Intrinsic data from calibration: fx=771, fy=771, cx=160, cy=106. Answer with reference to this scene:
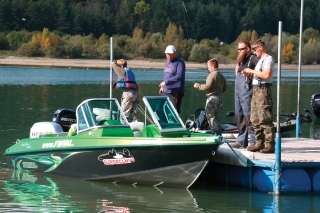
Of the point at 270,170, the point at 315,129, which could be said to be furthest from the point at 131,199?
the point at 315,129

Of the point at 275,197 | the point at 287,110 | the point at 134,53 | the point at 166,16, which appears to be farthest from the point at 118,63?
the point at 166,16

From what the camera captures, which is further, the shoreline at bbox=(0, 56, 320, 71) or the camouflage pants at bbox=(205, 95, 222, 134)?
the shoreline at bbox=(0, 56, 320, 71)

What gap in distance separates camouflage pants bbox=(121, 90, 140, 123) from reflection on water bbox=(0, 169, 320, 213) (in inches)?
93.9

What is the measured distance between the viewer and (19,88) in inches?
1537

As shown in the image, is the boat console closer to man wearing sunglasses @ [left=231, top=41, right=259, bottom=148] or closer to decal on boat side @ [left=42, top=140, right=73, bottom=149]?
decal on boat side @ [left=42, top=140, right=73, bottom=149]

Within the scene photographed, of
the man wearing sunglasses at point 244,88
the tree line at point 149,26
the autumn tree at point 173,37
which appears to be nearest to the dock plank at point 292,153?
the man wearing sunglasses at point 244,88

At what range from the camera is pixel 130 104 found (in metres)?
14.8

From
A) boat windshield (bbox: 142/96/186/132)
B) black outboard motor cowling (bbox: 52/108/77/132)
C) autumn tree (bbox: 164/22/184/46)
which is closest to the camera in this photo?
boat windshield (bbox: 142/96/186/132)

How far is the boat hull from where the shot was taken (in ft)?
38.4

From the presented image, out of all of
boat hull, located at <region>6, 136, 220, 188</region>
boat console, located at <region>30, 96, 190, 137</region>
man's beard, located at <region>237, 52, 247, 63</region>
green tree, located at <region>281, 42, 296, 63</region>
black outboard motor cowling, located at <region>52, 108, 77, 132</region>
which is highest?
green tree, located at <region>281, 42, 296, 63</region>

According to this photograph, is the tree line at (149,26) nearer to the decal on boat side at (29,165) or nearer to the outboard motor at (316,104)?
the outboard motor at (316,104)

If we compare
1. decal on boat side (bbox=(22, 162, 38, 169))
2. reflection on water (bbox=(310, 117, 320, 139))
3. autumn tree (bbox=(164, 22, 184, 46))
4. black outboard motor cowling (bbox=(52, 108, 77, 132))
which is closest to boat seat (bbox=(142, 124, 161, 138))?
decal on boat side (bbox=(22, 162, 38, 169))

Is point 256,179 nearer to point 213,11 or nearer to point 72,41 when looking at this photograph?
point 213,11

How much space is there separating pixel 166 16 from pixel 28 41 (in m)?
20.5
